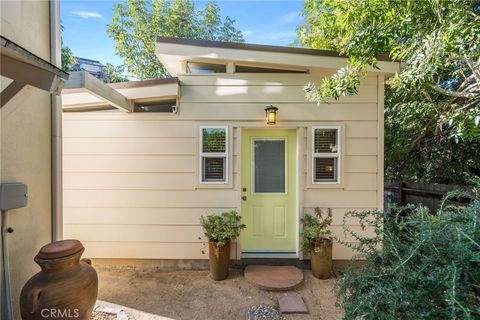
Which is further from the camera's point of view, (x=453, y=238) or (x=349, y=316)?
(x=349, y=316)

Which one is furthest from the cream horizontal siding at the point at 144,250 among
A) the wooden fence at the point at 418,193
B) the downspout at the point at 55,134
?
the wooden fence at the point at 418,193

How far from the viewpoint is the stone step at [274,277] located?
2968 mm

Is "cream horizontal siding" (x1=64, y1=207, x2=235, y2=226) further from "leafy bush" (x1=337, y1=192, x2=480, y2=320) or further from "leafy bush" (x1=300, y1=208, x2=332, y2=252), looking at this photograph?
"leafy bush" (x1=337, y1=192, x2=480, y2=320)

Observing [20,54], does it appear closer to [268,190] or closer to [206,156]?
[206,156]

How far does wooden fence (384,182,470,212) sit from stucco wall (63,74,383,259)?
1244 mm

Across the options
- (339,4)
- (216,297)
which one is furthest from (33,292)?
(339,4)

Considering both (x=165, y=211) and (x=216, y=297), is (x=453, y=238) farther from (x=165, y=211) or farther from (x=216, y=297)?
(x=165, y=211)

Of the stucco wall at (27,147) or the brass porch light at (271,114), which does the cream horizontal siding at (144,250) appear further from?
the brass porch light at (271,114)

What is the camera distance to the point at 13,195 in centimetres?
190

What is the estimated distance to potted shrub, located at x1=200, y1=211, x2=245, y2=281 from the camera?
3.18m

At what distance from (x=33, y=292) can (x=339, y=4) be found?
4.42 meters

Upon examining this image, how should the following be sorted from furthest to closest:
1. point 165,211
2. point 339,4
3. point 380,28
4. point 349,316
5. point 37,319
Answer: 1. point 165,211
2. point 339,4
3. point 380,28
4. point 37,319
5. point 349,316

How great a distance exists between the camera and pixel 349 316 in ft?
3.92

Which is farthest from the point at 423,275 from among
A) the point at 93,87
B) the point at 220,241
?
the point at 93,87
